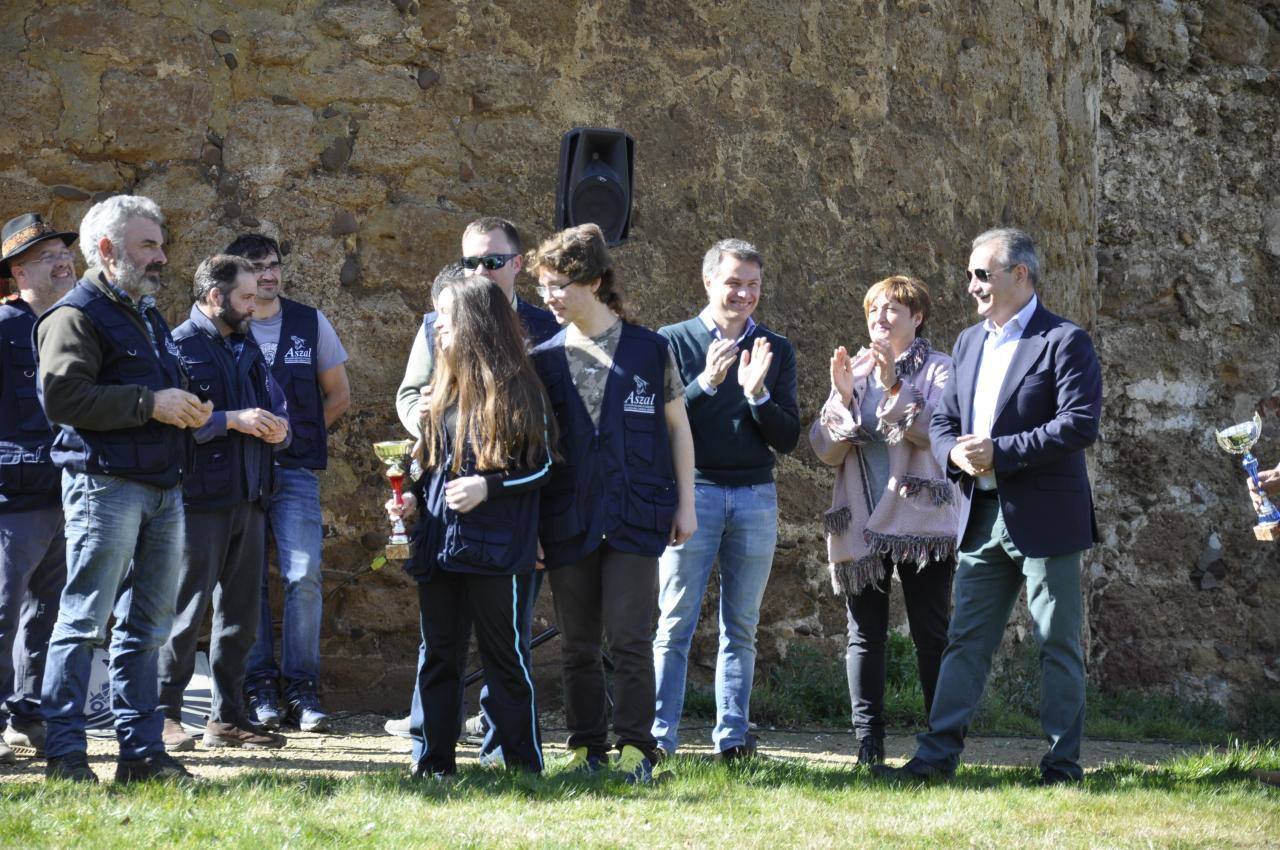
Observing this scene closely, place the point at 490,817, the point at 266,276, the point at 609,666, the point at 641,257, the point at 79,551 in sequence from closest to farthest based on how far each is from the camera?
the point at 490,817
the point at 79,551
the point at 266,276
the point at 609,666
the point at 641,257

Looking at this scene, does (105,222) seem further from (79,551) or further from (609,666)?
(609,666)

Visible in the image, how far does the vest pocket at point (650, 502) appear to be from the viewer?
15.7ft

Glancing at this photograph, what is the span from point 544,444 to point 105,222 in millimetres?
1651

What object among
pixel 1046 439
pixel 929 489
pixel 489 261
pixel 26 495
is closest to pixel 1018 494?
pixel 1046 439

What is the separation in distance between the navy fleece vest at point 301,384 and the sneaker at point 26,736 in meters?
1.40

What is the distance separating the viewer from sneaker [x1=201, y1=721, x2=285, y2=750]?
557cm

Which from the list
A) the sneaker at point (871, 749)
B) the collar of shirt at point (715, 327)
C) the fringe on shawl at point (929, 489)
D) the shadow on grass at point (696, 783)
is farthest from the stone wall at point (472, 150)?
the shadow on grass at point (696, 783)

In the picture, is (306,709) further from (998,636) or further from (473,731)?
(998,636)

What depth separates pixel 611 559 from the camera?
4805 mm

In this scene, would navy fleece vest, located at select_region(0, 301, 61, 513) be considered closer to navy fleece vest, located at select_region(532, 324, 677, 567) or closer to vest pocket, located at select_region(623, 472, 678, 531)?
navy fleece vest, located at select_region(532, 324, 677, 567)

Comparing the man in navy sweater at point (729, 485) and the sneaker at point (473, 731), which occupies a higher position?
the man in navy sweater at point (729, 485)

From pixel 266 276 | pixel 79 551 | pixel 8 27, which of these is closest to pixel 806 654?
pixel 266 276

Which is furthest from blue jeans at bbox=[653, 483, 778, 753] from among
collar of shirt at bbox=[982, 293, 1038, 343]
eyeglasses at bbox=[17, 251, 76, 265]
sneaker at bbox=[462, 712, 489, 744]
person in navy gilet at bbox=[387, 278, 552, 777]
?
eyeglasses at bbox=[17, 251, 76, 265]

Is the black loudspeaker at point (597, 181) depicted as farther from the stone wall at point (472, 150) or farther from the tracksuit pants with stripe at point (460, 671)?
the tracksuit pants with stripe at point (460, 671)
